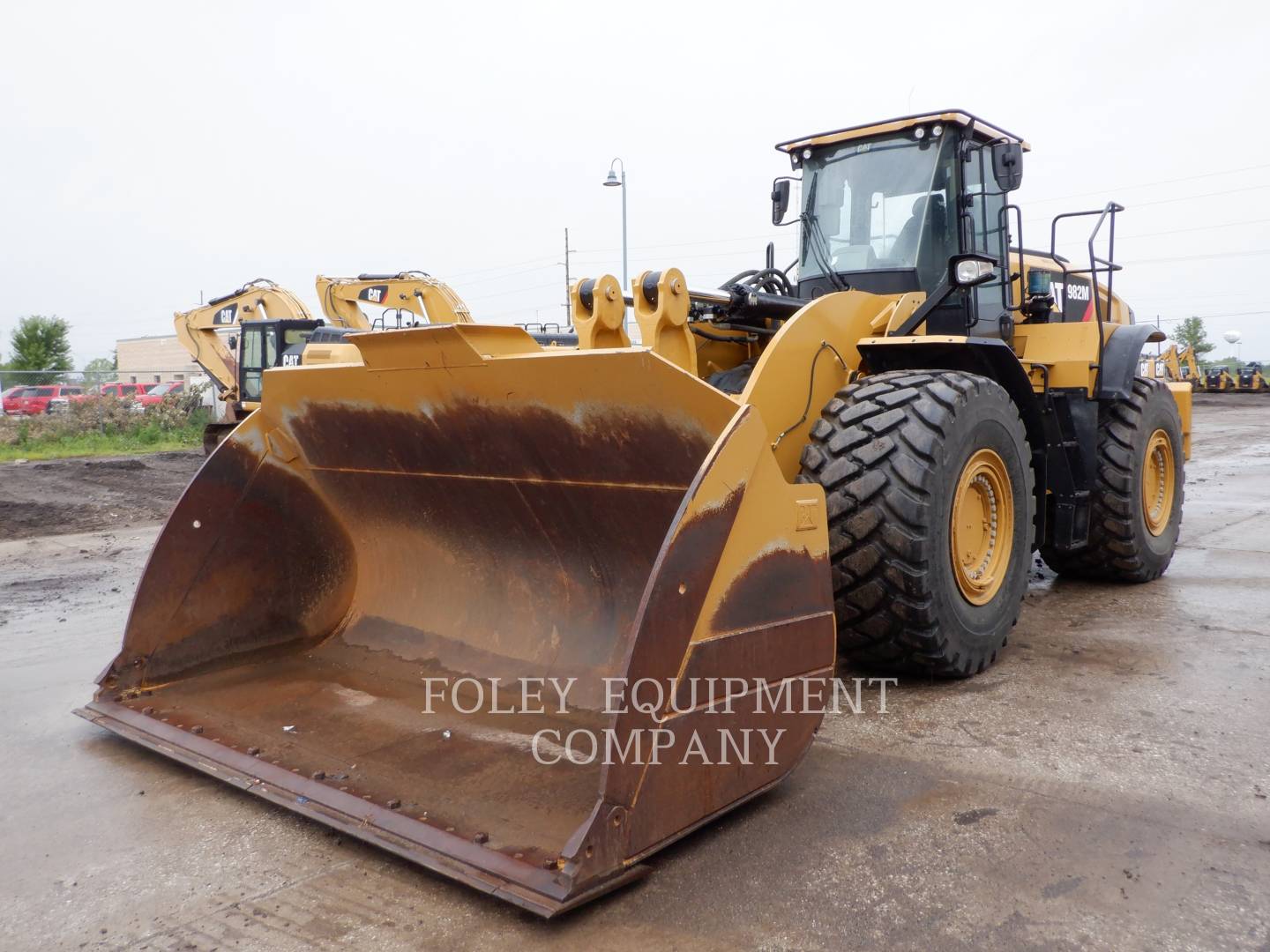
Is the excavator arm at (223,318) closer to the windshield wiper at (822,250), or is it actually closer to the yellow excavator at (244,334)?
the yellow excavator at (244,334)

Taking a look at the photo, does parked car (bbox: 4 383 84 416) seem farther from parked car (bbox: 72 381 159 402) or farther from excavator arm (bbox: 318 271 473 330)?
excavator arm (bbox: 318 271 473 330)

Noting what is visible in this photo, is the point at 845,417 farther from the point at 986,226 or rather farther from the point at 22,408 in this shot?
the point at 22,408

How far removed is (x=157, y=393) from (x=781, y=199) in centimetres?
2255

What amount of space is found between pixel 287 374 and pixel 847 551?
2.37 m

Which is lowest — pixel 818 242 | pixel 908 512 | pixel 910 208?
pixel 908 512

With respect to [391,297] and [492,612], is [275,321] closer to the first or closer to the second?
[391,297]

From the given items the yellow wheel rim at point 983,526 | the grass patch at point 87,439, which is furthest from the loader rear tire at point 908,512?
the grass patch at point 87,439

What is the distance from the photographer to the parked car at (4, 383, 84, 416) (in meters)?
20.5

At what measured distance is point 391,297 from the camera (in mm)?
16516

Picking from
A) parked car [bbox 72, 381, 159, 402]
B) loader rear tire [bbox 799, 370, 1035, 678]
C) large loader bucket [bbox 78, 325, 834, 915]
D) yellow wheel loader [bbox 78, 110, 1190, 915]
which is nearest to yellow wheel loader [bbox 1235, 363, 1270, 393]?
parked car [bbox 72, 381, 159, 402]

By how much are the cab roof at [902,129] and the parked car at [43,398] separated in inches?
745

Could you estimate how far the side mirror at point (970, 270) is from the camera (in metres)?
4.62

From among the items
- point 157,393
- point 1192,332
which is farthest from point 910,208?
point 1192,332

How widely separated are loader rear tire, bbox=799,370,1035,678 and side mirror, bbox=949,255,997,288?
0.56 meters
